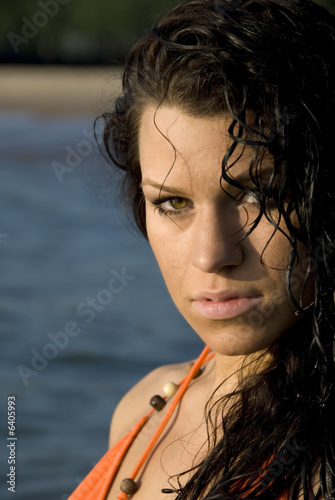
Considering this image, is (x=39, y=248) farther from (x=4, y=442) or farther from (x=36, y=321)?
(x=4, y=442)

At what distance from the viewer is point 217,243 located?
162 cm

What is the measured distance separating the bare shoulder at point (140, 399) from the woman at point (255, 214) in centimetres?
53

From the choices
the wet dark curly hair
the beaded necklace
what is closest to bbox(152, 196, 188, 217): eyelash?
the wet dark curly hair

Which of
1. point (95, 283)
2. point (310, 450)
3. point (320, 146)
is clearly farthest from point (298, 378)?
point (95, 283)

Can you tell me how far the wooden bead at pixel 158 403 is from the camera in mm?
2232

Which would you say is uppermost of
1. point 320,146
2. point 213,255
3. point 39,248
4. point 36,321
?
point 320,146

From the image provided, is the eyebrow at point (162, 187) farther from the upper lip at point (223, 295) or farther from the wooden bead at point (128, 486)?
the wooden bead at point (128, 486)

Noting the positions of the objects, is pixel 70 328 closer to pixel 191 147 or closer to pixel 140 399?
pixel 140 399

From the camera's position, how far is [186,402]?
2.16 metres

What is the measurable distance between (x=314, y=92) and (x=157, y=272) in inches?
230

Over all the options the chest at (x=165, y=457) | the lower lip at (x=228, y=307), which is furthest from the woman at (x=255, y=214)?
the chest at (x=165, y=457)

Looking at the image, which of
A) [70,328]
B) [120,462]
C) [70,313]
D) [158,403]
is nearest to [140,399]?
[158,403]

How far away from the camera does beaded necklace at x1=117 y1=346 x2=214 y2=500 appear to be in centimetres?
204

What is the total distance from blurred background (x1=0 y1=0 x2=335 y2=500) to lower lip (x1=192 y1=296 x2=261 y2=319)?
0.78 meters
